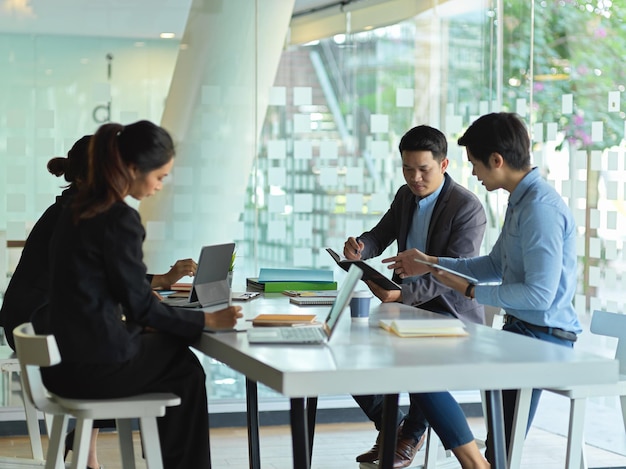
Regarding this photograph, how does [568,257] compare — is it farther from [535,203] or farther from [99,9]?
[99,9]

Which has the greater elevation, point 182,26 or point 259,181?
point 182,26

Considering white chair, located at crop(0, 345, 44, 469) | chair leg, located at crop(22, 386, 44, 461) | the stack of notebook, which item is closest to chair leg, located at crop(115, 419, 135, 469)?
white chair, located at crop(0, 345, 44, 469)

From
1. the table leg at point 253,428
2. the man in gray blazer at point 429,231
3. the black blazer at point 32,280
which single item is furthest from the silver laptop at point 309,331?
the black blazer at point 32,280

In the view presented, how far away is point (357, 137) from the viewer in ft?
19.1

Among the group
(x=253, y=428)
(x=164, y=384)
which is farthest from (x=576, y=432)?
(x=164, y=384)

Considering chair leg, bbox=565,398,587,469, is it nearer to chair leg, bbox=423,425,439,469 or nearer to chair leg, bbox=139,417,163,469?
chair leg, bbox=423,425,439,469

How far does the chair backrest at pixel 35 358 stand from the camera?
280 centimetres

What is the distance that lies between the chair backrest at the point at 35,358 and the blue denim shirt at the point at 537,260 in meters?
1.39

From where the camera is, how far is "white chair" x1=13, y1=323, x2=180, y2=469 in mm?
2822

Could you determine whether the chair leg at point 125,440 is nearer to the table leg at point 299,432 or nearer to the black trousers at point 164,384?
the black trousers at point 164,384

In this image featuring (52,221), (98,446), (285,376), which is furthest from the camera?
(98,446)

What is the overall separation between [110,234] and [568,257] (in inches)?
58.3

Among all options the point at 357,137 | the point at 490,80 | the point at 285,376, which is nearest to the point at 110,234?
the point at 285,376

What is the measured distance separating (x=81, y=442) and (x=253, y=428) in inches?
40.4
